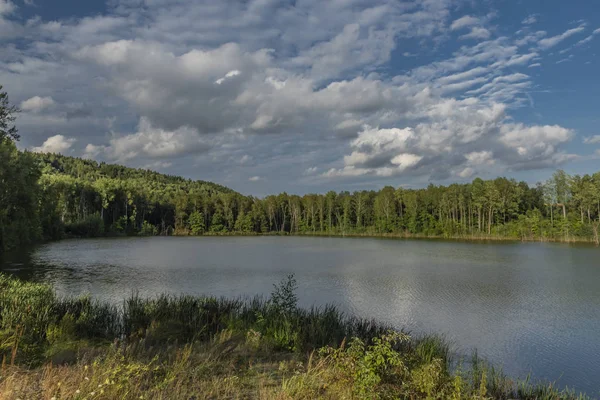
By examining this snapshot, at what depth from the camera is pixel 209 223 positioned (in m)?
Answer: 110

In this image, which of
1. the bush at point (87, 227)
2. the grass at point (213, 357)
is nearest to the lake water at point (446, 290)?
the grass at point (213, 357)

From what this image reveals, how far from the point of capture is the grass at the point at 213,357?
543cm

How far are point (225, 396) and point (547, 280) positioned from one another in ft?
87.7

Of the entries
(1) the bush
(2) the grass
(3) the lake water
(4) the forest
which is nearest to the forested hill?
(4) the forest

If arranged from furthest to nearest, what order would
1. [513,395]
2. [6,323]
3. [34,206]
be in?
[34,206] < [6,323] < [513,395]

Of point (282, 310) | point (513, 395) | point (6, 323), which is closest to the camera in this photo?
point (513, 395)

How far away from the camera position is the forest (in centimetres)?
4872

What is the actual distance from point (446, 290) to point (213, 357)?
1731 cm

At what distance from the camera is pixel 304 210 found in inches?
4284

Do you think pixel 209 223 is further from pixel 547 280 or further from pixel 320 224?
pixel 547 280

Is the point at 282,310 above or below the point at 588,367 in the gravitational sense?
above

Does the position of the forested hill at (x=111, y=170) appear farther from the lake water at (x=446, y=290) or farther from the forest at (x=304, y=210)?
the lake water at (x=446, y=290)

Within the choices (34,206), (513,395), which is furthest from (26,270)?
(513,395)

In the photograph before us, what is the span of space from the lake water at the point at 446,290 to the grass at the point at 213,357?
10.6ft
